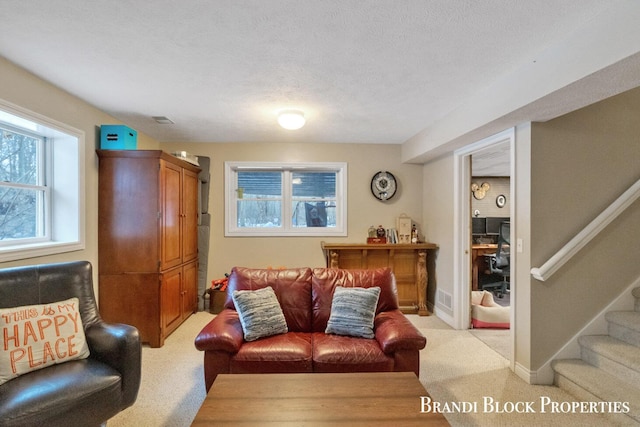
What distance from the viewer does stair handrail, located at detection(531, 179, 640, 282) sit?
94.7 inches

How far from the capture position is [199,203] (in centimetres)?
444

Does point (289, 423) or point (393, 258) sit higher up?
point (393, 258)

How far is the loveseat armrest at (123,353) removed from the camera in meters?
1.87

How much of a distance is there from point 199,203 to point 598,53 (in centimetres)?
428

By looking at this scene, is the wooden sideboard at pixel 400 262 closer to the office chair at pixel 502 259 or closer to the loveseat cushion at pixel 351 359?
the office chair at pixel 502 259

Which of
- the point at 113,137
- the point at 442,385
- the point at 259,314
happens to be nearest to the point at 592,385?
the point at 442,385

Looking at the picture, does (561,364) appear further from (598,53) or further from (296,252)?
(296,252)

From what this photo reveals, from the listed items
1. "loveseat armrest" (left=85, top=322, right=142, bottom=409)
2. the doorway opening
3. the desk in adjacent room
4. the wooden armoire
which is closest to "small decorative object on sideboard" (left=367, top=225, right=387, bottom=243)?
the doorway opening

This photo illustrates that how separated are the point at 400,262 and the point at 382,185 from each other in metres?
1.14

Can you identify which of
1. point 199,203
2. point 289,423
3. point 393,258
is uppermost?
point 199,203

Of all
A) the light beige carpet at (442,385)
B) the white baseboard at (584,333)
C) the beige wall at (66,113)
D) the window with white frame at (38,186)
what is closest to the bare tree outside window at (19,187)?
the window with white frame at (38,186)

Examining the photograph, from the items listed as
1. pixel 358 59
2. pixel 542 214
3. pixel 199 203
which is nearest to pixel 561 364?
pixel 542 214

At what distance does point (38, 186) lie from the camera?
273cm

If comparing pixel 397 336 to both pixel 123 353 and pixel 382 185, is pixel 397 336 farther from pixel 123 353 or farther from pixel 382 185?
pixel 382 185
